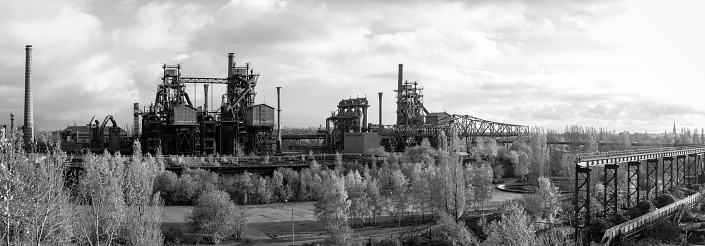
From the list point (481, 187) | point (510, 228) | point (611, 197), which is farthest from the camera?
point (481, 187)

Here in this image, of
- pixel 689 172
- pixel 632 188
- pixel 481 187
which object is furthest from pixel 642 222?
pixel 689 172

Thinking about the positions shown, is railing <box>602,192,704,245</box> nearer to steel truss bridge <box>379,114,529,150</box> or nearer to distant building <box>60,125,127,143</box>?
steel truss bridge <box>379,114,529,150</box>

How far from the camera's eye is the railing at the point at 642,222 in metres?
32.6

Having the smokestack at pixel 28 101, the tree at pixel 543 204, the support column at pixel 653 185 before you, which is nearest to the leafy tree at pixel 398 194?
the tree at pixel 543 204

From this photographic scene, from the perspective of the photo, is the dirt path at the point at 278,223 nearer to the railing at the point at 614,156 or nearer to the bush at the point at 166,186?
the bush at the point at 166,186

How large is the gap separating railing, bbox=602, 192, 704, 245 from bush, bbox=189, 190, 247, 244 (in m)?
23.9

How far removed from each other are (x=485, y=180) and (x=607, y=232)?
17.9 m

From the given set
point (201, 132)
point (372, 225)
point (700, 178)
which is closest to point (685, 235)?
point (372, 225)

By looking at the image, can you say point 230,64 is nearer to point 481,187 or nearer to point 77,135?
point 77,135

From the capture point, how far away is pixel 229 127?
75.4 metres

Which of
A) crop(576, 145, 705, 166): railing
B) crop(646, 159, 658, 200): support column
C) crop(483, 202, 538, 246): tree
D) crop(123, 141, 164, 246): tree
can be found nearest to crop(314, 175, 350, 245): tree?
crop(483, 202, 538, 246): tree

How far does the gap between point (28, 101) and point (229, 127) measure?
982 inches

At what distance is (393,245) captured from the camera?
118ft

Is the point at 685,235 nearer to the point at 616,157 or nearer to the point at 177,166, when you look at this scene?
the point at 616,157
